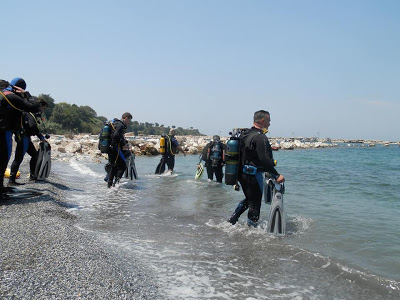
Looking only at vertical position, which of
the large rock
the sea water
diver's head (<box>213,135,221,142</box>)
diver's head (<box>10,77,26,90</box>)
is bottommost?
the sea water

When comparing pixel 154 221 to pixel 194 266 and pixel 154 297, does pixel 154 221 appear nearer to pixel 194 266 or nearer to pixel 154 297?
pixel 194 266

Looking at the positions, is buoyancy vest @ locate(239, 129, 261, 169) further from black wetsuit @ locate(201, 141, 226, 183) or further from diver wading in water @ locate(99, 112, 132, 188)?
black wetsuit @ locate(201, 141, 226, 183)

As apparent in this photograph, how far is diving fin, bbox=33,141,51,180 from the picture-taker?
339 inches

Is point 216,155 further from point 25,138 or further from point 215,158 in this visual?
point 25,138

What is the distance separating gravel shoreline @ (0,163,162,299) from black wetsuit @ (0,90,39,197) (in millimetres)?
1449

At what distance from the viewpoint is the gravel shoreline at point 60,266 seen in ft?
8.95

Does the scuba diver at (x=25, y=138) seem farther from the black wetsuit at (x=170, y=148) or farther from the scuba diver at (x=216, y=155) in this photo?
the black wetsuit at (x=170, y=148)

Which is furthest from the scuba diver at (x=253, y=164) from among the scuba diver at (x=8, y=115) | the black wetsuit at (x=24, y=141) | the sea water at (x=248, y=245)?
the black wetsuit at (x=24, y=141)

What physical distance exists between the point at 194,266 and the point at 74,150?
24725 millimetres

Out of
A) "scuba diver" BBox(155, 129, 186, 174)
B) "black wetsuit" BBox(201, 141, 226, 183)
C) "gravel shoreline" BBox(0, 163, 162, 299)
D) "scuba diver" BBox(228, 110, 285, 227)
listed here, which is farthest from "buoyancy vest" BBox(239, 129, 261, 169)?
"scuba diver" BBox(155, 129, 186, 174)

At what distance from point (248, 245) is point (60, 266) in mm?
2740

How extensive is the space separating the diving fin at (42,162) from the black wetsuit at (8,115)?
261cm

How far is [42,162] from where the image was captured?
8.71 m

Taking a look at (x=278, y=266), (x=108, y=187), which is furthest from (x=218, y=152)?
(x=278, y=266)
